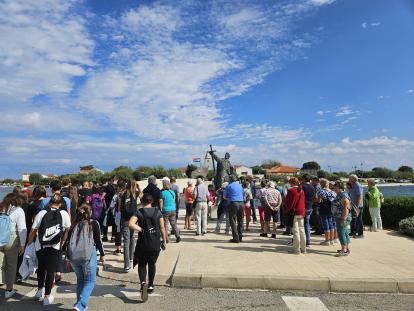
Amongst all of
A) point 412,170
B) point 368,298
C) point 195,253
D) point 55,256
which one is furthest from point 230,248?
point 412,170

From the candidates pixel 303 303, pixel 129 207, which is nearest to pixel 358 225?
pixel 303 303

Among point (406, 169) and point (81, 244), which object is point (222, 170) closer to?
point (81, 244)

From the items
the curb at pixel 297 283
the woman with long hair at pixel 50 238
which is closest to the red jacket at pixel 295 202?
the curb at pixel 297 283

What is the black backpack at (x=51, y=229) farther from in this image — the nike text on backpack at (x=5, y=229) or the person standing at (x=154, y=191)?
the person standing at (x=154, y=191)

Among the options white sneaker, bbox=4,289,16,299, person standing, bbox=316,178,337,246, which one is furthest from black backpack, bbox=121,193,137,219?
person standing, bbox=316,178,337,246

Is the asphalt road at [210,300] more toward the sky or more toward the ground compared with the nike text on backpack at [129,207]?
more toward the ground

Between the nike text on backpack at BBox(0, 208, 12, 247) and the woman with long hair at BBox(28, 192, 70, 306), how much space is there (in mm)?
533

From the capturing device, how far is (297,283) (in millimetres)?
6336

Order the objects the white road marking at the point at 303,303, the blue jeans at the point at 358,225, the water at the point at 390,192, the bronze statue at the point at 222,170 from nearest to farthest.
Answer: the white road marking at the point at 303,303 → the blue jeans at the point at 358,225 → the water at the point at 390,192 → the bronze statue at the point at 222,170

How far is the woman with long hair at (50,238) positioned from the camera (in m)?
5.52

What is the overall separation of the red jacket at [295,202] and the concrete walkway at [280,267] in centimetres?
103

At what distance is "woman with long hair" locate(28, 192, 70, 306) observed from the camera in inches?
217

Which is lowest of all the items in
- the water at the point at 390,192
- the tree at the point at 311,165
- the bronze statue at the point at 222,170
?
the water at the point at 390,192

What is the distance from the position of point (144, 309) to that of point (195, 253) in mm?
3337
